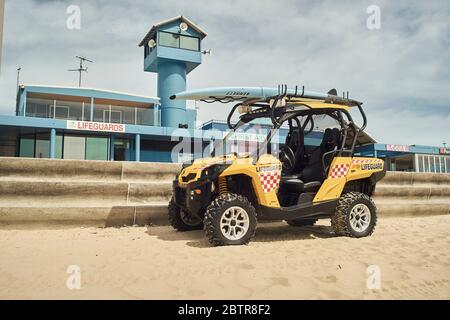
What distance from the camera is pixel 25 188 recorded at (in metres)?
6.23

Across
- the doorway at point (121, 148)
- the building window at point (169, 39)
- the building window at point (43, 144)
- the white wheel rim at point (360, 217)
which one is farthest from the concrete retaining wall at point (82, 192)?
the building window at point (169, 39)

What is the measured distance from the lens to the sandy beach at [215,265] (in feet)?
10.1

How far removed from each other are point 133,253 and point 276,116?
3135mm

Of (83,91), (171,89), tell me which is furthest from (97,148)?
(171,89)

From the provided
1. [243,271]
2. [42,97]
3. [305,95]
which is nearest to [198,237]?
[243,271]

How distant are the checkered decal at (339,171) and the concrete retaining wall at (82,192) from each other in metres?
3.13

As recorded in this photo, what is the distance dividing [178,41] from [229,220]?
99.7ft

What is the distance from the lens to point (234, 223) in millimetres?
5039

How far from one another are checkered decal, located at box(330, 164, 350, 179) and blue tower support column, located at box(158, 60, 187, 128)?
25.5m

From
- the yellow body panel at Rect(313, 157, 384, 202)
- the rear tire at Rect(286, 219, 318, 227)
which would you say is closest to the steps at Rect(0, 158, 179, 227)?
the rear tire at Rect(286, 219, 318, 227)

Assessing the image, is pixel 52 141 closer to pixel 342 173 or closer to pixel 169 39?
pixel 169 39

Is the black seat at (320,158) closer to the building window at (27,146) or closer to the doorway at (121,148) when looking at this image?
the doorway at (121,148)
